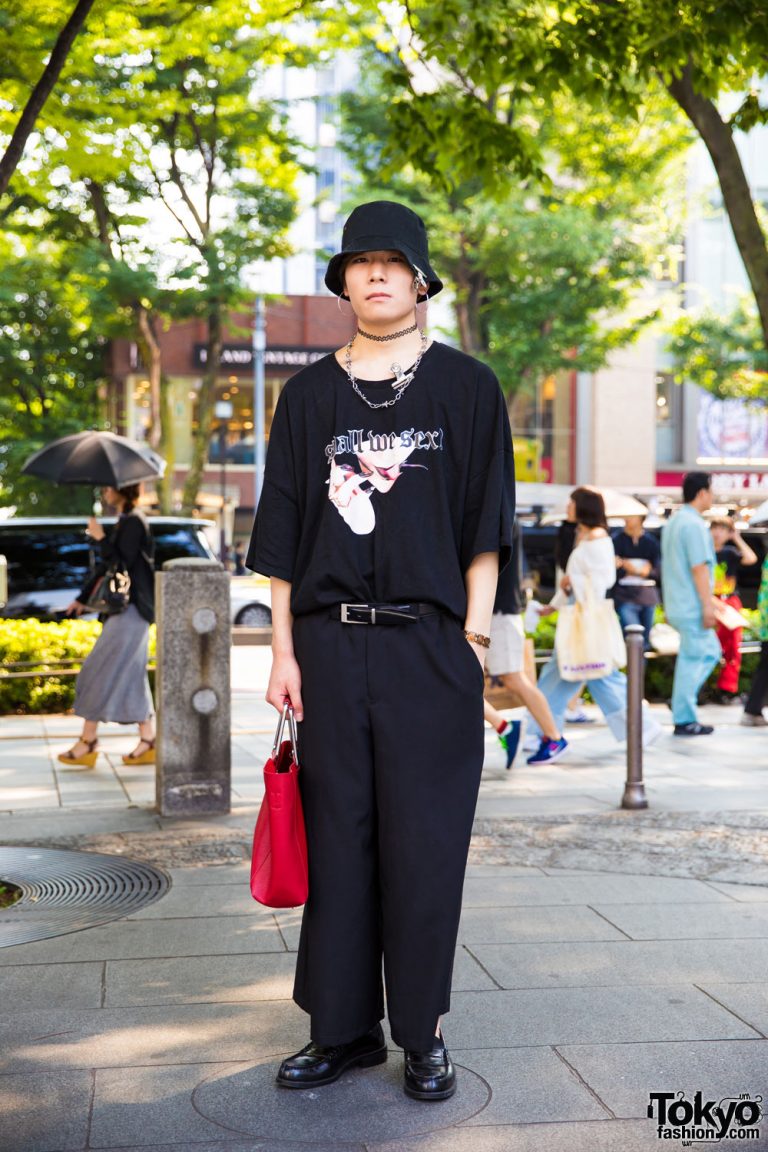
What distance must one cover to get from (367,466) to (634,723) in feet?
14.0

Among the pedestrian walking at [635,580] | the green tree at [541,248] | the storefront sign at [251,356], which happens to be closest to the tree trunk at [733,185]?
the pedestrian walking at [635,580]

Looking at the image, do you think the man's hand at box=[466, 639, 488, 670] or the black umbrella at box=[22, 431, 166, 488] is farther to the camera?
the black umbrella at box=[22, 431, 166, 488]

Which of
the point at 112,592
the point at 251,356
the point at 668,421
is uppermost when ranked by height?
the point at 251,356

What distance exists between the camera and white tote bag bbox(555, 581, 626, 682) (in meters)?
8.88

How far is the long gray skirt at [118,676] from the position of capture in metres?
8.48

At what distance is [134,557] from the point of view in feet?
28.1

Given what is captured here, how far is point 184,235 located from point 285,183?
417 centimetres

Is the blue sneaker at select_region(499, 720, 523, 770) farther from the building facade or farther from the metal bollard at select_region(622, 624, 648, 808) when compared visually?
the building facade

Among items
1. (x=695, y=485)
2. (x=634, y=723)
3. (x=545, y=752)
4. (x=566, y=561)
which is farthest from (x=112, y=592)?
(x=695, y=485)

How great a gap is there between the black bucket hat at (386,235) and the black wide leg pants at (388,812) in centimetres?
88

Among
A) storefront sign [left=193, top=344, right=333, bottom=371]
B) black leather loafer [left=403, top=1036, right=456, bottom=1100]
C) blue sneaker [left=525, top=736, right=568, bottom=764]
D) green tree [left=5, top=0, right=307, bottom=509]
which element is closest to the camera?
black leather loafer [left=403, top=1036, right=456, bottom=1100]

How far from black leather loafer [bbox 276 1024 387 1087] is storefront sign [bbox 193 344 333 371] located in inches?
1671

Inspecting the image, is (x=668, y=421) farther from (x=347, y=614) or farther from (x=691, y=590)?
(x=347, y=614)

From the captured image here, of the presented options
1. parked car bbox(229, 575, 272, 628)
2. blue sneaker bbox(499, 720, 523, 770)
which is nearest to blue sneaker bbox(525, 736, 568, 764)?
blue sneaker bbox(499, 720, 523, 770)
